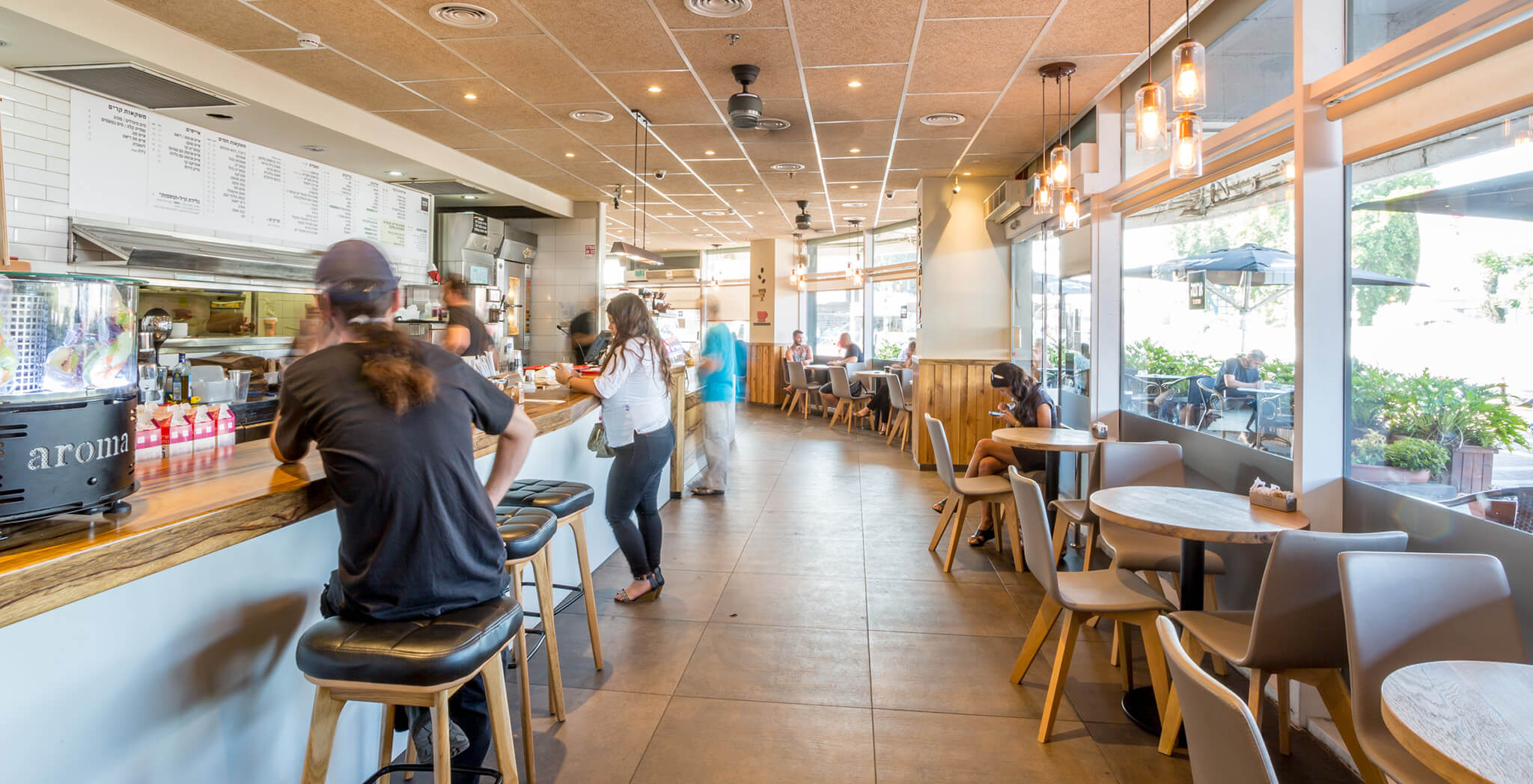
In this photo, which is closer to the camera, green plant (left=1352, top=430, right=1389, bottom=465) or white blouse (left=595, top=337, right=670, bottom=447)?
green plant (left=1352, top=430, right=1389, bottom=465)

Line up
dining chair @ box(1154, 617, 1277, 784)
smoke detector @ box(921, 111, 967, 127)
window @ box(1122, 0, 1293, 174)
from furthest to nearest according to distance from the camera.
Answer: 1. smoke detector @ box(921, 111, 967, 127)
2. window @ box(1122, 0, 1293, 174)
3. dining chair @ box(1154, 617, 1277, 784)

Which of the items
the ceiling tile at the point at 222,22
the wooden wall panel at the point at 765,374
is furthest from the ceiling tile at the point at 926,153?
the wooden wall panel at the point at 765,374

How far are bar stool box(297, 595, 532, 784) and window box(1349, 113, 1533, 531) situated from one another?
2.87 m

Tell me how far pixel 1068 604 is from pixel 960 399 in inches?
205

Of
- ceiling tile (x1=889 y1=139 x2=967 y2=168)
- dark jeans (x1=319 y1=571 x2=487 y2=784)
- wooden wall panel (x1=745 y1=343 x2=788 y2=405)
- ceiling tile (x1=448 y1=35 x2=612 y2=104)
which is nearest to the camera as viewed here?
dark jeans (x1=319 y1=571 x2=487 y2=784)

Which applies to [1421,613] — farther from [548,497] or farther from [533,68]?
[533,68]

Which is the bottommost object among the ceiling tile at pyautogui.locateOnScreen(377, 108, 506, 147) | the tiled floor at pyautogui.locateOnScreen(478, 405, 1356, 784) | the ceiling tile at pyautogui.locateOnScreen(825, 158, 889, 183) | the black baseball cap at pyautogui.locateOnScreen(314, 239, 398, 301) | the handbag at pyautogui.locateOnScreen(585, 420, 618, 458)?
the tiled floor at pyautogui.locateOnScreen(478, 405, 1356, 784)

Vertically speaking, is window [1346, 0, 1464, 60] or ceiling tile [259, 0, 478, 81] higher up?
ceiling tile [259, 0, 478, 81]

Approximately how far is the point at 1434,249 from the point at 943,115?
11.9 ft

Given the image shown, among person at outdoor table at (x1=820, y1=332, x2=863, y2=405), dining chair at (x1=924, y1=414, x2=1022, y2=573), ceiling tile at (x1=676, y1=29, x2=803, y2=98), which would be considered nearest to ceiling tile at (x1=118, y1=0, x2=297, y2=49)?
ceiling tile at (x1=676, y1=29, x2=803, y2=98)

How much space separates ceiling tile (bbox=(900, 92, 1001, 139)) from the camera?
5.23 meters

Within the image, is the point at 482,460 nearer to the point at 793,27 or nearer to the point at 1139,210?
the point at 793,27

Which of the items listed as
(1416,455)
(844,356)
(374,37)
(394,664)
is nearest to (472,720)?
(394,664)

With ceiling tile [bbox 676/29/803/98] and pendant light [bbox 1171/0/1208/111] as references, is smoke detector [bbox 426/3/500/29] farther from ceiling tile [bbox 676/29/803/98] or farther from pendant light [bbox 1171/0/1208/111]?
pendant light [bbox 1171/0/1208/111]
